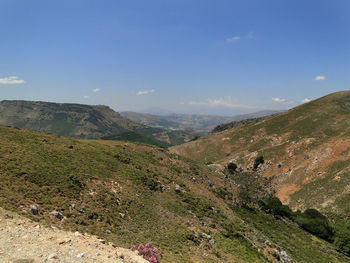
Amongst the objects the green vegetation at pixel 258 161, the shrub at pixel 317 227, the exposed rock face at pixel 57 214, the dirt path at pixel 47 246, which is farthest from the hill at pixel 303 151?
the exposed rock face at pixel 57 214

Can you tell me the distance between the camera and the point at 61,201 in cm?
2269

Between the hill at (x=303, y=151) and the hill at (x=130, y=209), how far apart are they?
27.8m

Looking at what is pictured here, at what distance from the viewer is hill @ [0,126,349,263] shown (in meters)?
20.9

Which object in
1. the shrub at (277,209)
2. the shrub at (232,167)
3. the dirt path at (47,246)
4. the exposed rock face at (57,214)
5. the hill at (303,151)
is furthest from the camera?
the shrub at (232,167)

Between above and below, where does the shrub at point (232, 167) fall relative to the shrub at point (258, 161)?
below

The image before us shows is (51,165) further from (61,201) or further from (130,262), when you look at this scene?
(130,262)

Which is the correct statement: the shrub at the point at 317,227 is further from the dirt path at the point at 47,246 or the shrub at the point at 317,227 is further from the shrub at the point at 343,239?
the dirt path at the point at 47,246

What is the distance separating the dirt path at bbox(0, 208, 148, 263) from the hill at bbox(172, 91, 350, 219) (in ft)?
225

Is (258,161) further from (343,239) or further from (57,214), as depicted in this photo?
(57,214)

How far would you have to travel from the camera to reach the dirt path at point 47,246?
40.0ft

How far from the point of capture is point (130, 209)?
27.9m

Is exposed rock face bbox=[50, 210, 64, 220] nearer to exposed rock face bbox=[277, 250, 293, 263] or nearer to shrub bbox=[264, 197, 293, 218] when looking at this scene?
exposed rock face bbox=[277, 250, 293, 263]

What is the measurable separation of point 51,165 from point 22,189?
343 inches

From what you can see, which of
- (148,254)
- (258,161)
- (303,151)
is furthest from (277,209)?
(303,151)
